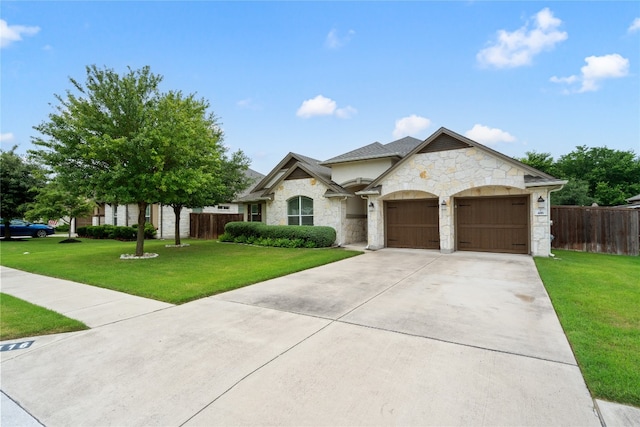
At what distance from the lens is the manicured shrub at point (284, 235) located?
1409 cm

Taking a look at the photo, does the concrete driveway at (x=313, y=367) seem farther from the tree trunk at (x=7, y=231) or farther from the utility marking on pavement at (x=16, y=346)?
the tree trunk at (x=7, y=231)

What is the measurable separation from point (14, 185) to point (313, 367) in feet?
86.3

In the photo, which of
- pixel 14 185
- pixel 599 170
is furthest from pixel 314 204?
pixel 599 170

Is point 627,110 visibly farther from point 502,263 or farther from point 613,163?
point 613,163

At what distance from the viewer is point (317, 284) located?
278 inches

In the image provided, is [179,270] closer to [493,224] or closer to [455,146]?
[455,146]

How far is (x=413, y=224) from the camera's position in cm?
1384

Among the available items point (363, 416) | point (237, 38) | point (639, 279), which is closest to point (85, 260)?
point (237, 38)

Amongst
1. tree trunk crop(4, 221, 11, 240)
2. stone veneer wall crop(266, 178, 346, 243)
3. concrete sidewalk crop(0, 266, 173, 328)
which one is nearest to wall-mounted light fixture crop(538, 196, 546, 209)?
stone veneer wall crop(266, 178, 346, 243)

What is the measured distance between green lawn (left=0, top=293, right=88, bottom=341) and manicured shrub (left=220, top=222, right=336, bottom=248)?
9.68 metres

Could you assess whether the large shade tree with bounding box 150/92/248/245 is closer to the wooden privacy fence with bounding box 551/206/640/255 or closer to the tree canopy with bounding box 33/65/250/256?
the tree canopy with bounding box 33/65/250/256

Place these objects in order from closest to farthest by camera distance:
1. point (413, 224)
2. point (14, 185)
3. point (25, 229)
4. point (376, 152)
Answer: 1. point (413, 224)
2. point (376, 152)
3. point (14, 185)
4. point (25, 229)

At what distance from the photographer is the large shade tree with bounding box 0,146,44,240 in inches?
768

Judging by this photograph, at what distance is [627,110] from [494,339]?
19.7 m
